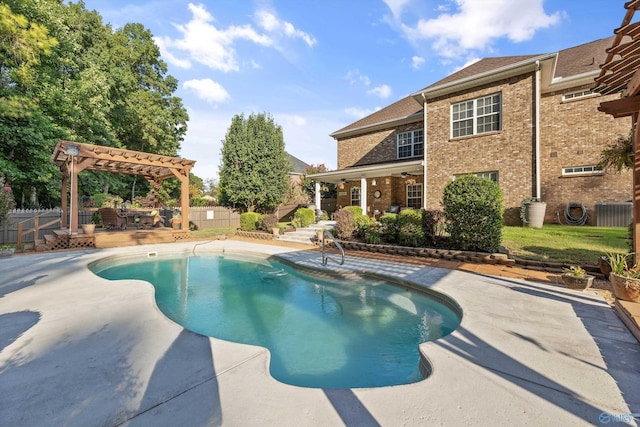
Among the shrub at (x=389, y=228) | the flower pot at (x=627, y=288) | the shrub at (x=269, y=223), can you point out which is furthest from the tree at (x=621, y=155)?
the shrub at (x=269, y=223)

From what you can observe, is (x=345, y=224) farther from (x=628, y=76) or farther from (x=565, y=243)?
(x=628, y=76)

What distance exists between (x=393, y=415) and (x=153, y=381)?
210 centimetres

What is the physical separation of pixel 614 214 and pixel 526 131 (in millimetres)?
4645

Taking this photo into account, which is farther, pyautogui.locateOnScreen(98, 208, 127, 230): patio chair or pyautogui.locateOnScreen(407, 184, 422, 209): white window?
pyautogui.locateOnScreen(407, 184, 422, 209): white window

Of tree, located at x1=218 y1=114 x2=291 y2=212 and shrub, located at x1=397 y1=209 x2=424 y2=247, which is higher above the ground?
tree, located at x1=218 y1=114 x2=291 y2=212

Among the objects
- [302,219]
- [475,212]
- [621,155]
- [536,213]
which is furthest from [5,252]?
[536,213]

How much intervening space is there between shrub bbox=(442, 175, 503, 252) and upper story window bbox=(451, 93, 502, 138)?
6.22 m

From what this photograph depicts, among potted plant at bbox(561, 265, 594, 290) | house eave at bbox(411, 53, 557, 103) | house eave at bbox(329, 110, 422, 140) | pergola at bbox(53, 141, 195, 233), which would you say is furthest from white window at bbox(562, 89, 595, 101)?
pergola at bbox(53, 141, 195, 233)

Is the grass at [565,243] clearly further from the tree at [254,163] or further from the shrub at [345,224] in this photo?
the tree at [254,163]

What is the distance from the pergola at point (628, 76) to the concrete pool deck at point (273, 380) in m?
2.54

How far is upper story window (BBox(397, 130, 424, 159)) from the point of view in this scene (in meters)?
16.7

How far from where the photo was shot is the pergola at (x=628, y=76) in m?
3.61

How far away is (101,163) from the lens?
12.7 m

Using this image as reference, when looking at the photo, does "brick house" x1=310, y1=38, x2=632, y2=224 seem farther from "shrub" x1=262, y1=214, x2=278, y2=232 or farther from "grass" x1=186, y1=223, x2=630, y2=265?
"shrub" x1=262, y1=214, x2=278, y2=232
